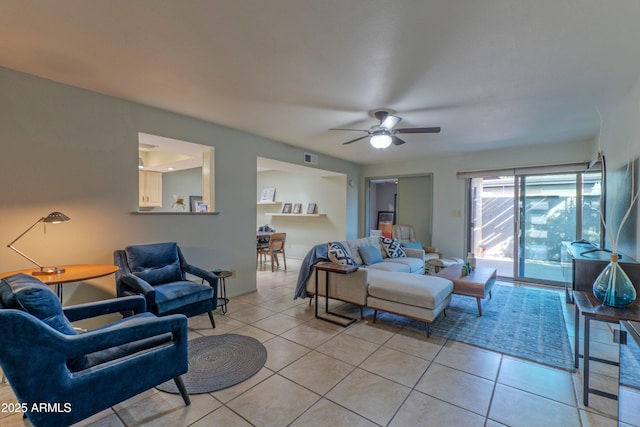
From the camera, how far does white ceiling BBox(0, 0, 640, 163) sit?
1.70 meters

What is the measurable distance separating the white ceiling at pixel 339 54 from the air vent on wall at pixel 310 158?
1.91m

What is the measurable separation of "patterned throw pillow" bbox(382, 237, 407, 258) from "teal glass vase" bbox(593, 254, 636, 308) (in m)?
2.99

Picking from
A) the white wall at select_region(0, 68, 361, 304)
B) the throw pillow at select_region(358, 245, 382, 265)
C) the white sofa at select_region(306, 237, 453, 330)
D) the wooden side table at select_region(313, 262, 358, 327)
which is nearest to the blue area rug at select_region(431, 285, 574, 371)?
the white sofa at select_region(306, 237, 453, 330)

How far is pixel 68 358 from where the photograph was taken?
1.40 metres

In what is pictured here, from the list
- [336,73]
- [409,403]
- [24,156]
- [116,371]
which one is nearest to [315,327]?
[409,403]

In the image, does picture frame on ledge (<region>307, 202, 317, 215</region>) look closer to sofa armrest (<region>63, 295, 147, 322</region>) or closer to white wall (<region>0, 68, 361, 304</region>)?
white wall (<region>0, 68, 361, 304</region>)

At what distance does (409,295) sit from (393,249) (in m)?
2.01

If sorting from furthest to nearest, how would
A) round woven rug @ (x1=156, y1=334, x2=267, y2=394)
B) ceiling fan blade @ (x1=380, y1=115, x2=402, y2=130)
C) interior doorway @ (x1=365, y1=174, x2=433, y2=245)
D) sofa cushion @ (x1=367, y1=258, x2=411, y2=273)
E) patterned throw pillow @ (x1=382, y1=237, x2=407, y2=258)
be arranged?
interior doorway @ (x1=365, y1=174, x2=433, y2=245) → patterned throw pillow @ (x1=382, y1=237, x2=407, y2=258) → sofa cushion @ (x1=367, y1=258, x2=411, y2=273) → ceiling fan blade @ (x1=380, y1=115, x2=402, y2=130) → round woven rug @ (x1=156, y1=334, x2=267, y2=394)

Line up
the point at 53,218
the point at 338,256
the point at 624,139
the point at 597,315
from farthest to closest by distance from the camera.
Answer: the point at 338,256, the point at 624,139, the point at 53,218, the point at 597,315

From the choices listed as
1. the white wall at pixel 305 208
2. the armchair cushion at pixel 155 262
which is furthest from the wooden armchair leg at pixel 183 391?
the white wall at pixel 305 208

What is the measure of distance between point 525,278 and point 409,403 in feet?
15.0

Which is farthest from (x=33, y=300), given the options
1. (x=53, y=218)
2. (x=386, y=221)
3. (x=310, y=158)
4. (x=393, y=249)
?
(x=386, y=221)

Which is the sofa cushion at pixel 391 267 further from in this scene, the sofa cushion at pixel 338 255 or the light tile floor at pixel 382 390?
the light tile floor at pixel 382 390

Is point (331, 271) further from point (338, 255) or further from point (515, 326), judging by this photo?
point (515, 326)
